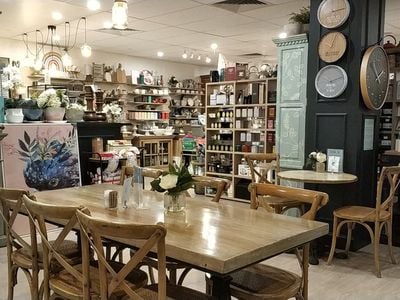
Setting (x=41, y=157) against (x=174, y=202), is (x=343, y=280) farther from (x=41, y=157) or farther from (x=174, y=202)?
(x=41, y=157)

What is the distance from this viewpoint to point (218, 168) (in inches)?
280

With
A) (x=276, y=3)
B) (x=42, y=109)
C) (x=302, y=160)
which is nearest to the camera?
(x=42, y=109)

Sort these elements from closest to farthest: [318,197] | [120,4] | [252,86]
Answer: [318,197] → [120,4] → [252,86]

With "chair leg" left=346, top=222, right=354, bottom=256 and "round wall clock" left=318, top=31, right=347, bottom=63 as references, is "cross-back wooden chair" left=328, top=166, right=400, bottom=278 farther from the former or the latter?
"round wall clock" left=318, top=31, right=347, bottom=63

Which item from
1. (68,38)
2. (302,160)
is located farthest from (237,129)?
(68,38)

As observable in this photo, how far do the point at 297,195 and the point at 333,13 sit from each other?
8.52 ft

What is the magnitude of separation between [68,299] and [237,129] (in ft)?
16.5

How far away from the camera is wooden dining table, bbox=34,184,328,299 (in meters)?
1.62

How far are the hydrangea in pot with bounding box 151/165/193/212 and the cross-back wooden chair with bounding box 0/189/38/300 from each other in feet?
2.42

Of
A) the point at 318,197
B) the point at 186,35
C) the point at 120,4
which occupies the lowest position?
the point at 318,197

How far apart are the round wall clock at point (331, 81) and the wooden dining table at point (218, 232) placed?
90.3 inches

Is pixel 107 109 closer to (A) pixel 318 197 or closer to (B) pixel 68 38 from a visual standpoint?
(B) pixel 68 38

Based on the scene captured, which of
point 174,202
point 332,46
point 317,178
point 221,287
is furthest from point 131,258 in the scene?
point 332,46

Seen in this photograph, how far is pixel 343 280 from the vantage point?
3512mm
